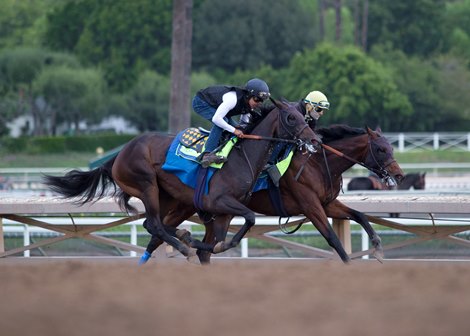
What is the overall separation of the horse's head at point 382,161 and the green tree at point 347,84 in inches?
1210

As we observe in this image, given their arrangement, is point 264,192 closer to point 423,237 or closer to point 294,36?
point 423,237

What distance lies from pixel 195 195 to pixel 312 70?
109ft

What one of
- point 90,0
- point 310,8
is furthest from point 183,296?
point 310,8

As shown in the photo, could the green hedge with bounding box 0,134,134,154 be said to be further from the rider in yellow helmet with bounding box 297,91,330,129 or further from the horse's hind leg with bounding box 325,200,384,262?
the horse's hind leg with bounding box 325,200,384,262

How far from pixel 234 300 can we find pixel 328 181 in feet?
13.3

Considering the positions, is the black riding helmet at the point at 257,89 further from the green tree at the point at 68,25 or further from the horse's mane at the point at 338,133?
the green tree at the point at 68,25

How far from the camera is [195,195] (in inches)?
390

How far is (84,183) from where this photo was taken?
37.1ft

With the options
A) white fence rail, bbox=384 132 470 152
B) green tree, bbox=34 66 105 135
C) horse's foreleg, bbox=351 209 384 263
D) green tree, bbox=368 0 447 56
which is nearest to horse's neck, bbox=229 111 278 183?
horse's foreleg, bbox=351 209 384 263

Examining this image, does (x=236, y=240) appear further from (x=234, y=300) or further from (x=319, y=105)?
(x=234, y=300)

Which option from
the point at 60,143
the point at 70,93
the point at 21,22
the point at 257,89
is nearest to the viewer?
the point at 257,89

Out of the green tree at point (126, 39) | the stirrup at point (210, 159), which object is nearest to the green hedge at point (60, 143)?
the green tree at point (126, 39)

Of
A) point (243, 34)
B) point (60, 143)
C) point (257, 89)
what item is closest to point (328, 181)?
point (257, 89)

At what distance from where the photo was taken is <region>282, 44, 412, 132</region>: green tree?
4172 cm
